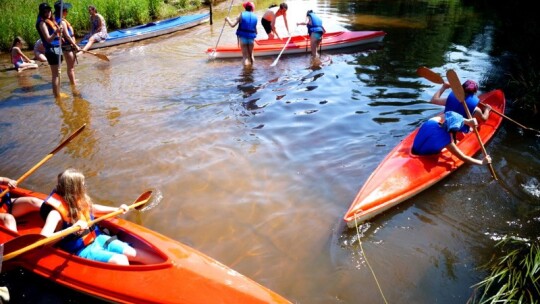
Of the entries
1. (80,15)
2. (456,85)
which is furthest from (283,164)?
(80,15)

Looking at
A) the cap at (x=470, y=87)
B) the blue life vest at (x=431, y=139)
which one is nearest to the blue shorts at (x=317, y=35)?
the cap at (x=470, y=87)

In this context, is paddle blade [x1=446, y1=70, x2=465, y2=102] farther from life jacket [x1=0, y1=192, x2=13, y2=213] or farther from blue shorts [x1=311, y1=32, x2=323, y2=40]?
blue shorts [x1=311, y1=32, x2=323, y2=40]

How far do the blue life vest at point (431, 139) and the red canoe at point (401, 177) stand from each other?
0.09 meters

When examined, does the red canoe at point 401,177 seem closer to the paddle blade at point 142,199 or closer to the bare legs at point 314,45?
the paddle blade at point 142,199

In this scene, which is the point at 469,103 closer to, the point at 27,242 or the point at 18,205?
the point at 27,242

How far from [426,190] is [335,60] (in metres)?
6.78

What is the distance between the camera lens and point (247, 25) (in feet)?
31.8

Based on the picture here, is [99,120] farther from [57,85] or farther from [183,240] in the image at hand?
[183,240]

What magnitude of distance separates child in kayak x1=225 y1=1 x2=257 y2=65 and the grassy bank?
274 inches

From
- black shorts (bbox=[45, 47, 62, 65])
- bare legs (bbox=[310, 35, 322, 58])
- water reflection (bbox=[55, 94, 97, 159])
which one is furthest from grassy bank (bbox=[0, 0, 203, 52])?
bare legs (bbox=[310, 35, 322, 58])

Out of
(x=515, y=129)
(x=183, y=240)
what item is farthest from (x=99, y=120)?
(x=515, y=129)

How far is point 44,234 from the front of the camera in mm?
3402

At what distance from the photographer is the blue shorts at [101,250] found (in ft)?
11.6

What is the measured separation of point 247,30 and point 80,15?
747 cm
